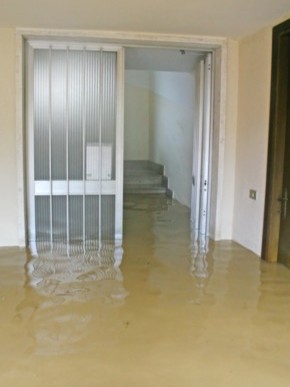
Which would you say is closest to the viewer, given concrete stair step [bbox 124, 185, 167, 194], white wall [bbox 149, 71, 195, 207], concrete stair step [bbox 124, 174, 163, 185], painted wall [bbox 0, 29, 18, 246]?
painted wall [bbox 0, 29, 18, 246]

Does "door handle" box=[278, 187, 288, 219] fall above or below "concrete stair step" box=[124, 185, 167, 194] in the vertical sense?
above

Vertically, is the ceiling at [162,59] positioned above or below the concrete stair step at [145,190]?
above

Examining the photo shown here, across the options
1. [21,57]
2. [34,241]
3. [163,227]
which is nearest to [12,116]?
[21,57]

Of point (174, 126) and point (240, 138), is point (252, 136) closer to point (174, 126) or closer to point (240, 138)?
point (240, 138)

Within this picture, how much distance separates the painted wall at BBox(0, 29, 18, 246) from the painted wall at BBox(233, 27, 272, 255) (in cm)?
283

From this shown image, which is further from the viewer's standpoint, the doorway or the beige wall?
the doorway

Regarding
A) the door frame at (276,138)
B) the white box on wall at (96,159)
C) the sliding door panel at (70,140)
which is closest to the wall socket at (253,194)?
the door frame at (276,138)

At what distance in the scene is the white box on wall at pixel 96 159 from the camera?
18.7 ft

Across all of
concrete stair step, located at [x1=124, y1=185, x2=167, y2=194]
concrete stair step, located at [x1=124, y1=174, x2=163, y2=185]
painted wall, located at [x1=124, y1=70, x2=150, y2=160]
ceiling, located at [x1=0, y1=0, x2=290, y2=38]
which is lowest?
concrete stair step, located at [x1=124, y1=185, x2=167, y2=194]

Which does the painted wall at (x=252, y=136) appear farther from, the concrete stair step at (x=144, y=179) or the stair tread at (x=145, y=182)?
the concrete stair step at (x=144, y=179)

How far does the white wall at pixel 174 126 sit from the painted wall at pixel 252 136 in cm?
246

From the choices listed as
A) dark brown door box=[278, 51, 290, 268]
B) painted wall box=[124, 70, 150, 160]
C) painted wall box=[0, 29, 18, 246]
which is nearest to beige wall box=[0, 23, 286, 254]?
painted wall box=[0, 29, 18, 246]

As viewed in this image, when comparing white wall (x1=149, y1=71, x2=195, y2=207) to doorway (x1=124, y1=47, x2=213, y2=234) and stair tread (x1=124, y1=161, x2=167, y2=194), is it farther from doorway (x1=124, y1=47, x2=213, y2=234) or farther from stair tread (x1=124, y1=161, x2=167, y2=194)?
stair tread (x1=124, y1=161, x2=167, y2=194)

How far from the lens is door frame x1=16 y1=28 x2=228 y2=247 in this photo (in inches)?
203
